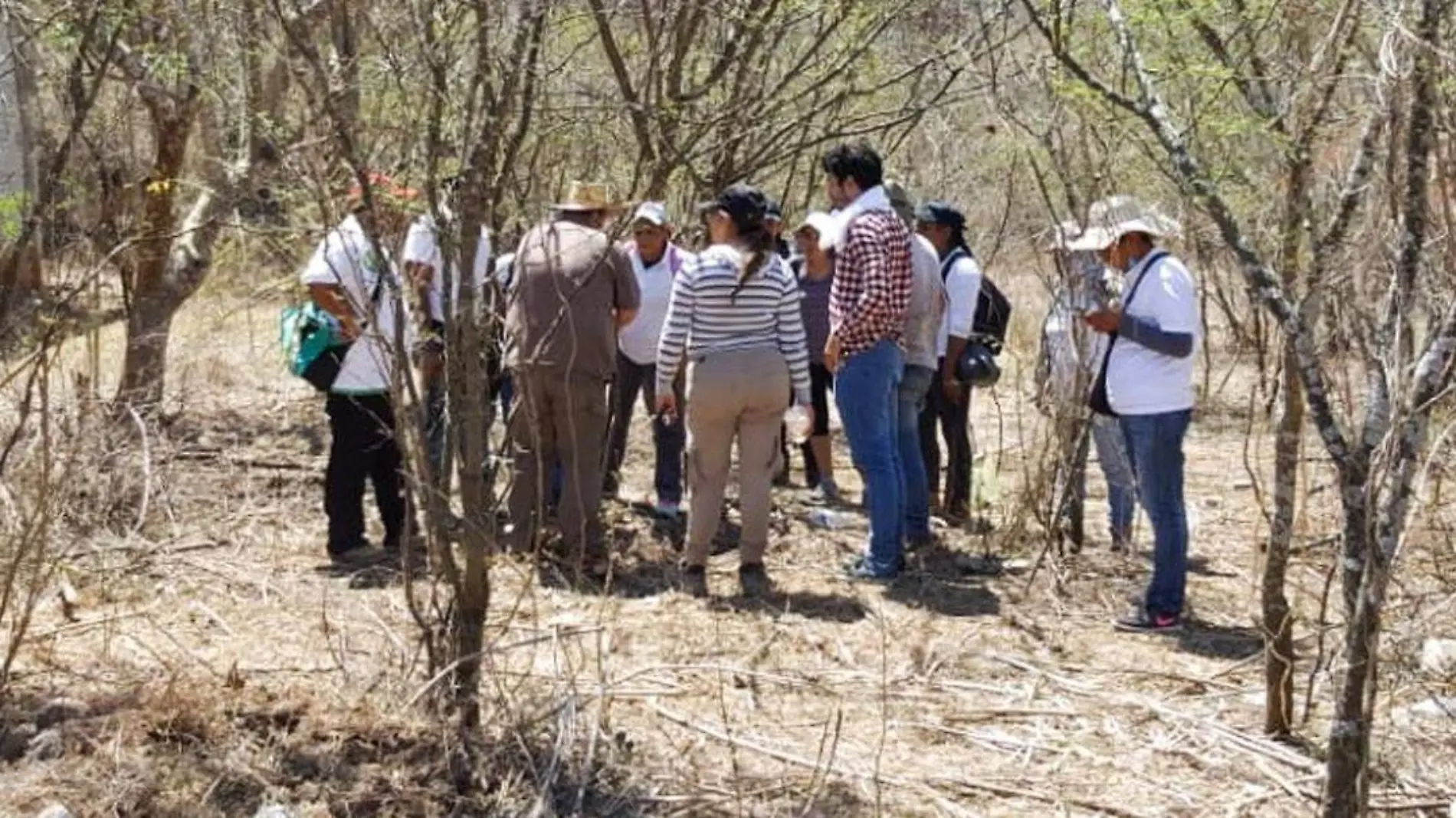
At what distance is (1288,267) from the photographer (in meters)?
4.80

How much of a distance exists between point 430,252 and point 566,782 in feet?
6.15

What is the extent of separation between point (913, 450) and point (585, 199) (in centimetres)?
180

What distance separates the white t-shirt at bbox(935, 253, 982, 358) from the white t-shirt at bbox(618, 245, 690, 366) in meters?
1.19

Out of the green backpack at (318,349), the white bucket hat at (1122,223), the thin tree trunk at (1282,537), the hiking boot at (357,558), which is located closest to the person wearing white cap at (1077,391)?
the white bucket hat at (1122,223)

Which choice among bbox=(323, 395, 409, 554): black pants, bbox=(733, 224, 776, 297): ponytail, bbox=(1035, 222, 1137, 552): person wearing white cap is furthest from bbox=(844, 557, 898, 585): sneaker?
bbox=(323, 395, 409, 554): black pants

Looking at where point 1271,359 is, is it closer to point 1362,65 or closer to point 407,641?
point 1362,65

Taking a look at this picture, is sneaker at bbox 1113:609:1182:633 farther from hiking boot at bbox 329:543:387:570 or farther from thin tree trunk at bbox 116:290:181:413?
thin tree trunk at bbox 116:290:181:413

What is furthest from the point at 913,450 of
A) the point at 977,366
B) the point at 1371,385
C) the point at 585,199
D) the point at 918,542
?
the point at 1371,385

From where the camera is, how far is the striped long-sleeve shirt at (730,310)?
258 inches

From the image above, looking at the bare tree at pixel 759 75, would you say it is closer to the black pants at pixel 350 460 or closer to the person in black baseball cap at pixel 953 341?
the person in black baseball cap at pixel 953 341

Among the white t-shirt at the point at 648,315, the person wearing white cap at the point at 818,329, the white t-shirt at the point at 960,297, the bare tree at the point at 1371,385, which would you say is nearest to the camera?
the bare tree at the point at 1371,385

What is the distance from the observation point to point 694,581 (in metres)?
6.88

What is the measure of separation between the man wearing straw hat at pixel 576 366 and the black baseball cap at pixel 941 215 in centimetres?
154

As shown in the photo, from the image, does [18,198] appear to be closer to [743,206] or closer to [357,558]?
[357,558]
